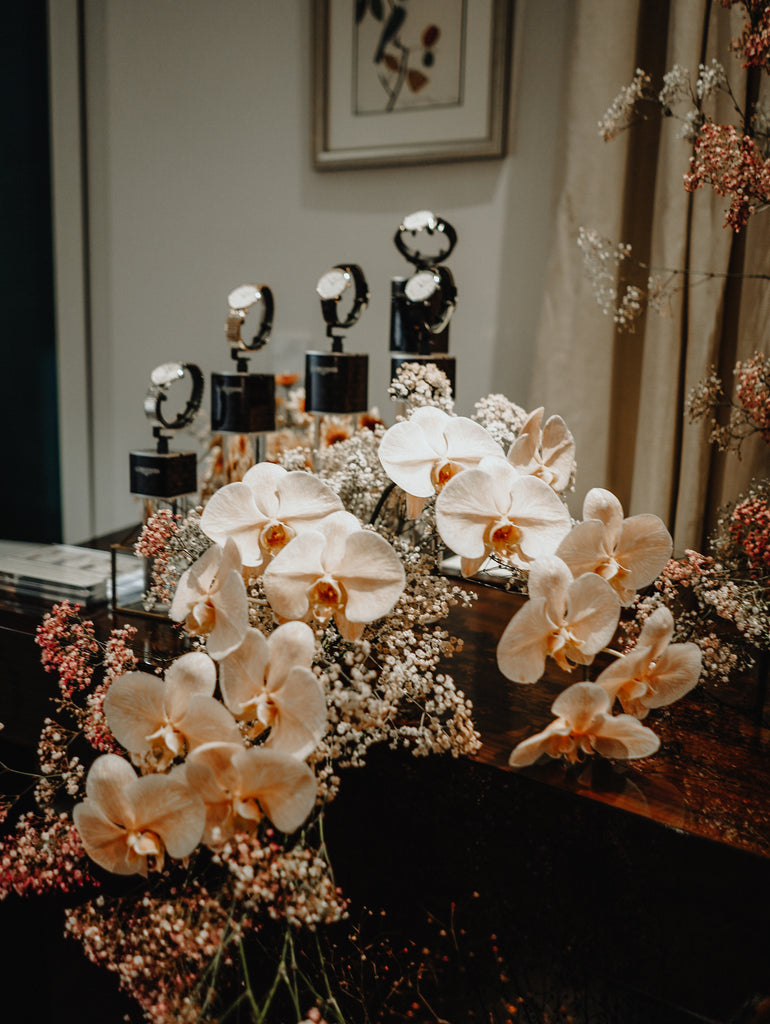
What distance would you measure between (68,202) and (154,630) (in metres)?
1.39

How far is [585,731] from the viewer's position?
0.58m

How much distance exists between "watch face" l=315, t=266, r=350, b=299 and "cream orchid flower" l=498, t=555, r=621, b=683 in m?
0.67

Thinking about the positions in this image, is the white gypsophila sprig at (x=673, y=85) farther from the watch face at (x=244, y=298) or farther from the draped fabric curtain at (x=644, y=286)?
the watch face at (x=244, y=298)

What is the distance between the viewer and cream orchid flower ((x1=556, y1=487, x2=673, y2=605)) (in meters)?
0.63

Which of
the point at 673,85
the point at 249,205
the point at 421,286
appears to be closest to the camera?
the point at 673,85

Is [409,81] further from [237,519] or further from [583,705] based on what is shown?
[583,705]

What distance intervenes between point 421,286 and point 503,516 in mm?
571

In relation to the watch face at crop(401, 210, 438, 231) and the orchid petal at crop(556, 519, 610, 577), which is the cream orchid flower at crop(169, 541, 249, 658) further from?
the watch face at crop(401, 210, 438, 231)

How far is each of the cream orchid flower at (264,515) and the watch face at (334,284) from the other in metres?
0.56

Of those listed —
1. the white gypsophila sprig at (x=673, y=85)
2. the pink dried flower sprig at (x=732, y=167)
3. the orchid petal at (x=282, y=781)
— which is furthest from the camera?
the white gypsophila sprig at (x=673, y=85)

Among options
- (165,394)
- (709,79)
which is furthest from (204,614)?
(709,79)

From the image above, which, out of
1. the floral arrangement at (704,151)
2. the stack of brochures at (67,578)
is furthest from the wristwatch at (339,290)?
the stack of brochures at (67,578)

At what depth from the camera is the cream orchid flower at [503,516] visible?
63 cm

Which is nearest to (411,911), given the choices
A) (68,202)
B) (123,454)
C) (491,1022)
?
(491,1022)
